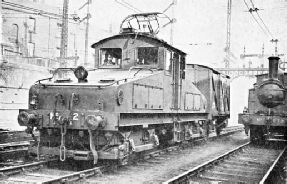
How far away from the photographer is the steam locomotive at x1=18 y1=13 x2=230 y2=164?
→ 8.41 metres

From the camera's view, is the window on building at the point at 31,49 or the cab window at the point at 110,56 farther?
the window on building at the point at 31,49

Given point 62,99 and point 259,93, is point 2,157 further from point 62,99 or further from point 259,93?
point 259,93

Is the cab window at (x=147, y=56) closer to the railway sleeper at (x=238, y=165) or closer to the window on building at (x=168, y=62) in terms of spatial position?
the window on building at (x=168, y=62)

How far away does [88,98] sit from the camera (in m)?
8.59

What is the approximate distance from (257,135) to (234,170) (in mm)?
7439

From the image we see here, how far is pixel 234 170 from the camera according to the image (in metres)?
Result: 9.85

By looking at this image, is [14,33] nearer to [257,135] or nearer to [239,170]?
[257,135]

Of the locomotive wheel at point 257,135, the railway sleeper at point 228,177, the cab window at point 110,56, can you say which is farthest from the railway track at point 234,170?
the cab window at point 110,56

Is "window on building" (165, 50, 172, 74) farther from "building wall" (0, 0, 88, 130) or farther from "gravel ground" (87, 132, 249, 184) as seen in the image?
"building wall" (0, 0, 88, 130)

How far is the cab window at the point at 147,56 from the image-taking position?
1063 cm

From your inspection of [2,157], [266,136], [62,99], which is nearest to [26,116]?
[62,99]

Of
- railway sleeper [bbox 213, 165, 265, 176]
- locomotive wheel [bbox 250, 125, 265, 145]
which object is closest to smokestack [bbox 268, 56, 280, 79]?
locomotive wheel [bbox 250, 125, 265, 145]

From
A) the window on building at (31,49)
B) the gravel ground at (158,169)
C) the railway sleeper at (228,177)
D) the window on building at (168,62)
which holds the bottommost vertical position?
the railway sleeper at (228,177)

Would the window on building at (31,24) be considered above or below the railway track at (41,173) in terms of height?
above
